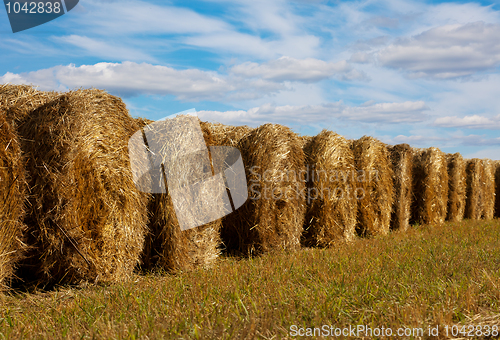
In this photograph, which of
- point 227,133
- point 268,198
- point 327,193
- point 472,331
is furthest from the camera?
point 327,193

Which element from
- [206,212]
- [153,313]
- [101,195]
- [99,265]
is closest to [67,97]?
[101,195]

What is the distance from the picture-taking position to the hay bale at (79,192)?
4.76 m

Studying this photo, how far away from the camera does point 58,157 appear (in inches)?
188

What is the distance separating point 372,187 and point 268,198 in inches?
148

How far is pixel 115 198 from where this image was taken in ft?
16.8

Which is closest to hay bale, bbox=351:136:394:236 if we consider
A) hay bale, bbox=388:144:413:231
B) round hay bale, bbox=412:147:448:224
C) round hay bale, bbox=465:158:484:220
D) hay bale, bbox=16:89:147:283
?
hay bale, bbox=388:144:413:231

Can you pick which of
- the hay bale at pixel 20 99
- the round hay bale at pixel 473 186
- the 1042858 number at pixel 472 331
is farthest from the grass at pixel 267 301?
the round hay bale at pixel 473 186

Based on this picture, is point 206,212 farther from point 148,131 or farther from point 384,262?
point 384,262

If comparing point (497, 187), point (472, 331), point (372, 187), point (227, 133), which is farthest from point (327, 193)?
point (497, 187)

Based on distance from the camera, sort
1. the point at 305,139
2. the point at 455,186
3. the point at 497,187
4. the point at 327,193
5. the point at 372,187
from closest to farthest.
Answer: the point at 327,193 → the point at 305,139 → the point at 372,187 → the point at 455,186 → the point at 497,187

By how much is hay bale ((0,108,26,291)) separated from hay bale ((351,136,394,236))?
648cm

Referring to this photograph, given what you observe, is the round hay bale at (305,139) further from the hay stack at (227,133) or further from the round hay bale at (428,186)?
the round hay bale at (428,186)

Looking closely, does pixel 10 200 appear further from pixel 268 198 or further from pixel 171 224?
pixel 268 198

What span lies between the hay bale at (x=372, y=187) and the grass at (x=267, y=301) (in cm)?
327
